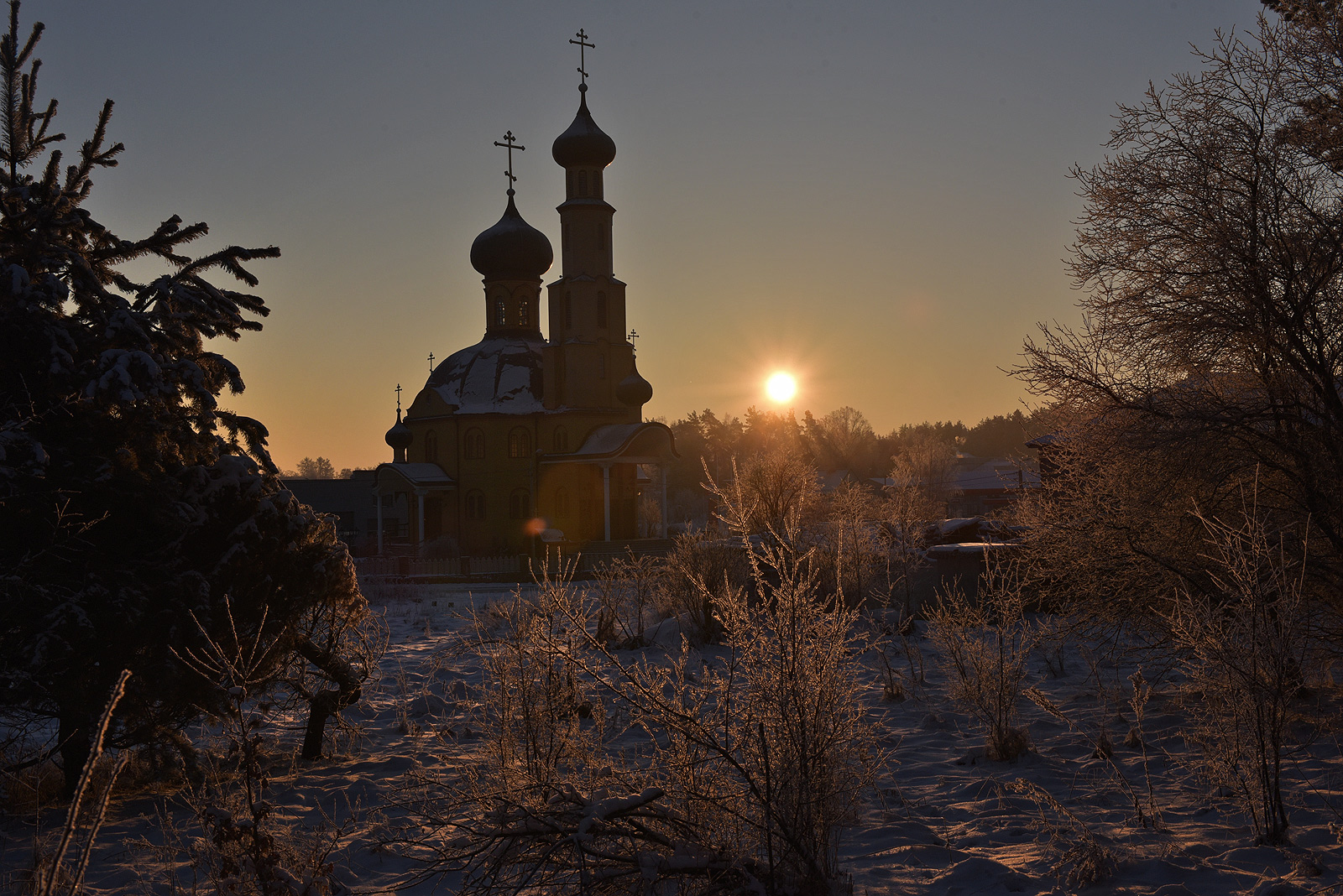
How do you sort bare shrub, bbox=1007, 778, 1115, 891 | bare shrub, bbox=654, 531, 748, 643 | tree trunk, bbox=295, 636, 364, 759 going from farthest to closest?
bare shrub, bbox=654, 531, 748, 643, tree trunk, bbox=295, 636, 364, 759, bare shrub, bbox=1007, 778, 1115, 891

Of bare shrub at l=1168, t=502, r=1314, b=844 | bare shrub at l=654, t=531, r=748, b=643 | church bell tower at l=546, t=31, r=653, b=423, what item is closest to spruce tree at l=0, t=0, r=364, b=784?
bare shrub at l=1168, t=502, r=1314, b=844

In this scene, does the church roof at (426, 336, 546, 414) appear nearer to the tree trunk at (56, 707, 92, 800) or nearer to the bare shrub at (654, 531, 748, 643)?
the bare shrub at (654, 531, 748, 643)

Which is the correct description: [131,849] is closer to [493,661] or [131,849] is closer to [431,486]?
[493,661]

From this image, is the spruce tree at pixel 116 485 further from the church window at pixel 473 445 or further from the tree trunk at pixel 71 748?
the church window at pixel 473 445

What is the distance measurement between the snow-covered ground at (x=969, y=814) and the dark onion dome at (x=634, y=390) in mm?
26999

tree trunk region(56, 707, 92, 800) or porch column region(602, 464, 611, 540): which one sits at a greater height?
porch column region(602, 464, 611, 540)

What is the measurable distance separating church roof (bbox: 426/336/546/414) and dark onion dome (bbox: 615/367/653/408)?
300 centimetres

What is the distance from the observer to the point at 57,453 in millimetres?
5422

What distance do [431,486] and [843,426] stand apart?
1977 inches

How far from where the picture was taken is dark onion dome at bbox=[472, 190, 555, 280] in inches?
1470

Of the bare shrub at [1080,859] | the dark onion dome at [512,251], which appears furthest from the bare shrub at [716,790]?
the dark onion dome at [512,251]

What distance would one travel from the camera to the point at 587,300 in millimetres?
34719

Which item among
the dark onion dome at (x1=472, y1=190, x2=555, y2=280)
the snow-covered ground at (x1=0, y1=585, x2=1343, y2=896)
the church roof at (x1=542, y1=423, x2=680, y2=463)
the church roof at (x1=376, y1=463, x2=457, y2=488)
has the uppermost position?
the dark onion dome at (x1=472, y1=190, x2=555, y2=280)

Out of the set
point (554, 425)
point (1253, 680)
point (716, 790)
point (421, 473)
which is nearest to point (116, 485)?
point (716, 790)
